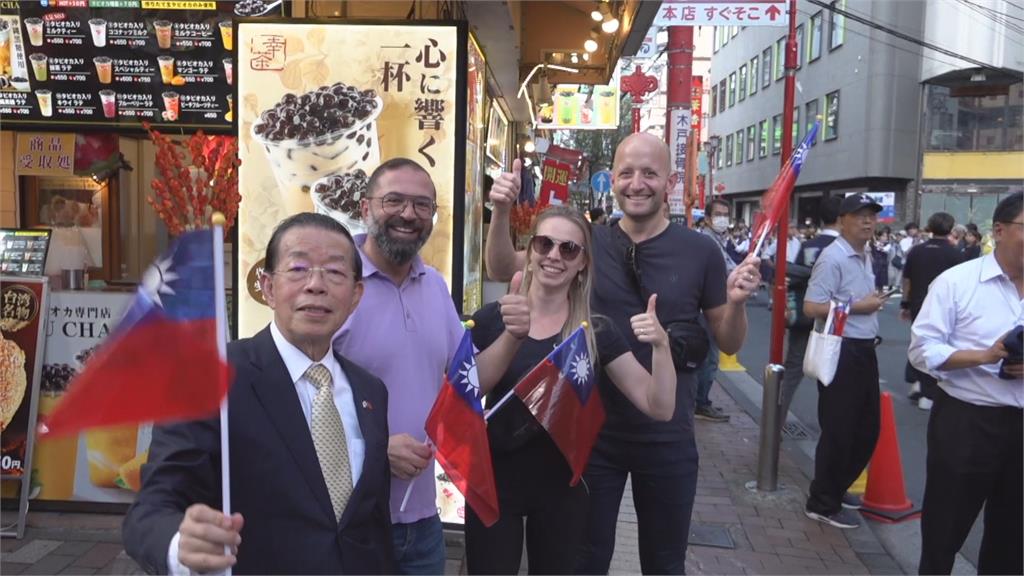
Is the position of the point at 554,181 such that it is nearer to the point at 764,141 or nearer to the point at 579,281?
the point at 579,281

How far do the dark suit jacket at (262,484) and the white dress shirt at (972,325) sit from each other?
274 cm

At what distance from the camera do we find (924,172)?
25.6 meters

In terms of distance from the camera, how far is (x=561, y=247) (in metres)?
2.51

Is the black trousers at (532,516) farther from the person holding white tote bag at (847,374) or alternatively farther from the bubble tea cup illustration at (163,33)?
the bubble tea cup illustration at (163,33)

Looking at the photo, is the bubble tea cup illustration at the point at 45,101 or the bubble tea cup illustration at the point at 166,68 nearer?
the bubble tea cup illustration at the point at 166,68

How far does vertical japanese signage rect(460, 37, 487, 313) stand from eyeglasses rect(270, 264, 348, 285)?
9.19ft

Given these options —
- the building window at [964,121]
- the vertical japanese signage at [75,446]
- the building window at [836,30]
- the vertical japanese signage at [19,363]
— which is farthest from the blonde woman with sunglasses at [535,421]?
the building window at [964,121]

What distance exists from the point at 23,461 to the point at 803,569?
4.74 m

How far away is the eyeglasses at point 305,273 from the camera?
174 cm

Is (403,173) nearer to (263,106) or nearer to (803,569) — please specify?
(263,106)

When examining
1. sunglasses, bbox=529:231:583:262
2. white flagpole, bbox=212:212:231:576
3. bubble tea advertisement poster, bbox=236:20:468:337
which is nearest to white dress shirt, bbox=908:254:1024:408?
sunglasses, bbox=529:231:583:262

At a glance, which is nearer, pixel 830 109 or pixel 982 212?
pixel 982 212

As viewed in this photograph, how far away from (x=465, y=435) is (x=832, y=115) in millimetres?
29490

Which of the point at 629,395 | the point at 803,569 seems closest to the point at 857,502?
the point at 803,569
